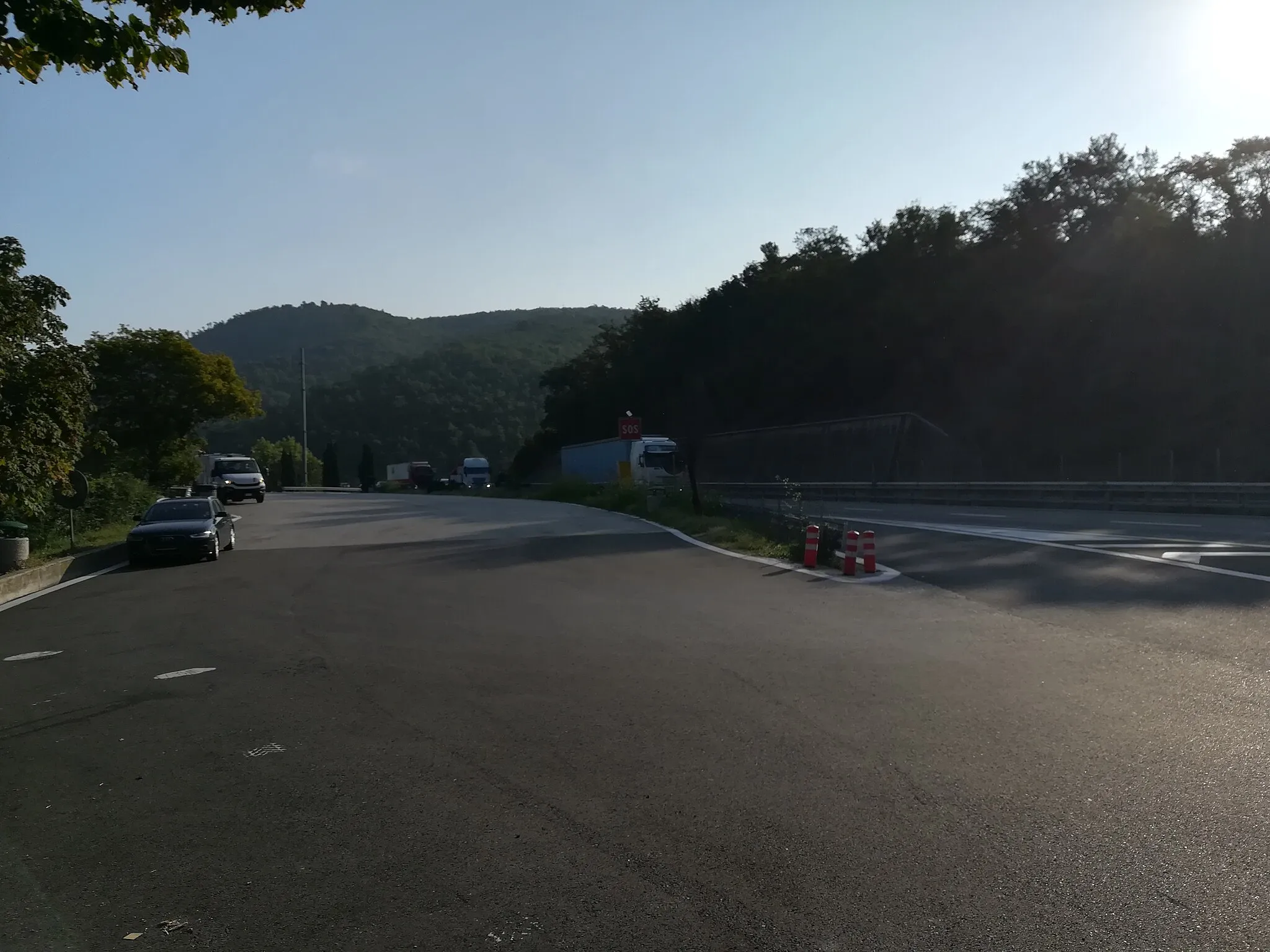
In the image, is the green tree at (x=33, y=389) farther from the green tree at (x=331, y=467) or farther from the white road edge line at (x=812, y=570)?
the green tree at (x=331, y=467)

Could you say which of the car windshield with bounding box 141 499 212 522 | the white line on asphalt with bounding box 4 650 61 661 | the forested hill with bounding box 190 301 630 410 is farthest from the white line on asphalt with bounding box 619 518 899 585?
the forested hill with bounding box 190 301 630 410

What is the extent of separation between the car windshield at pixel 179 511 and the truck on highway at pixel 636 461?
23488mm

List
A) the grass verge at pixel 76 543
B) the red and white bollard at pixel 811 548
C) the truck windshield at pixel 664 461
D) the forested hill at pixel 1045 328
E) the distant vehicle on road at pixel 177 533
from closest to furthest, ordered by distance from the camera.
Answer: the red and white bollard at pixel 811 548, the grass verge at pixel 76 543, the distant vehicle on road at pixel 177 533, the forested hill at pixel 1045 328, the truck windshield at pixel 664 461

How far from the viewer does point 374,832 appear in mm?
5492

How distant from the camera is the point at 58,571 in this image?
794 inches

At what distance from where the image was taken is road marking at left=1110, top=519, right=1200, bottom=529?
2316cm

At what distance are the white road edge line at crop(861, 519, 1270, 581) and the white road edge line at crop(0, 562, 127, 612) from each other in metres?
16.7

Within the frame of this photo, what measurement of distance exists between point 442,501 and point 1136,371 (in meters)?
31.0

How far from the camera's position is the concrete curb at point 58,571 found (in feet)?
57.9

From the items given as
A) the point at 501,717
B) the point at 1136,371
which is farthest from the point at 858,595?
the point at 1136,371

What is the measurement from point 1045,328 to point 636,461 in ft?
66.7

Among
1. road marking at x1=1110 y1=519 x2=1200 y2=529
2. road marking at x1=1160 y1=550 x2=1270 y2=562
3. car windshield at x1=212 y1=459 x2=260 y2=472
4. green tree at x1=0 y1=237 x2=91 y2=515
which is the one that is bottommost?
road marking at x1=1110 y1=519 x2=1200 y2=529

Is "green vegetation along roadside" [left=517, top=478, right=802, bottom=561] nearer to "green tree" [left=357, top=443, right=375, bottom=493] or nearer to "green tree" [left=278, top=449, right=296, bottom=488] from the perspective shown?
"green tree" [left=357, top=443, right=375, bottom=493]

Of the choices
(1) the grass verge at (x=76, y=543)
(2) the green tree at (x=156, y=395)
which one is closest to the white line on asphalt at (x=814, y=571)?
(1) the grass verge at (x=76, y=543)
